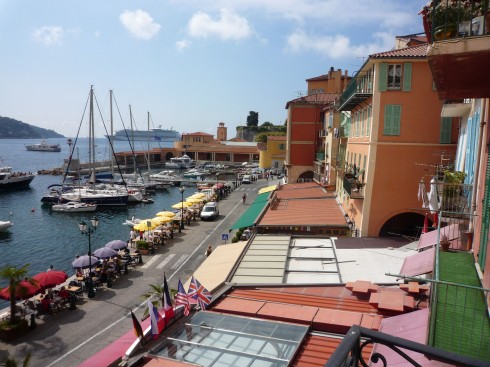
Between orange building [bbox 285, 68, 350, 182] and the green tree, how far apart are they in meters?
99.0

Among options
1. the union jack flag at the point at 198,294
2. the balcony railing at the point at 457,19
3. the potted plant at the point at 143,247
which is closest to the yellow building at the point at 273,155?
the potted plant at the point at 143,247

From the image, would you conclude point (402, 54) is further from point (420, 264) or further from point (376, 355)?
point (376, 355)

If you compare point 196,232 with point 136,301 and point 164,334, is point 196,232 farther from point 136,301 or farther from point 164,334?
point 164,334

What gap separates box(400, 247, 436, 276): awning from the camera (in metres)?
10.4

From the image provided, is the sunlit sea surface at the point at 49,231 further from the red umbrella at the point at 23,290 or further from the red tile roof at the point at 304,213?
the red tile roof at the point at 304,213

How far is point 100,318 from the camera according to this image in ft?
53.5

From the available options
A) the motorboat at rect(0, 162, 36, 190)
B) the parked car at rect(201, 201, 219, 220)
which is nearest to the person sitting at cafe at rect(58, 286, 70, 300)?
the parked car at rect(201, 201, 219, 220)

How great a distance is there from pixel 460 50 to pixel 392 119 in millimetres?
13540

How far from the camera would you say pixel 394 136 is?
17.6 m

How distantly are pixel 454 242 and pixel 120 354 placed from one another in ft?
30.2

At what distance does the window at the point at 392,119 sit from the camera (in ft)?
57.2

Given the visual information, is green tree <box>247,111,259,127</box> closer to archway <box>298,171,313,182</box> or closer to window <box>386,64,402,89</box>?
archway <box>298,171,313,182</box>

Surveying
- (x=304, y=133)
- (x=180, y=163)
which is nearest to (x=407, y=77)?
(x=304, y=133)

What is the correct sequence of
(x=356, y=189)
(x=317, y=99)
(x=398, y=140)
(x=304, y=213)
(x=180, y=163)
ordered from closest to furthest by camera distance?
(x=398, y=140) < (x=356, y=189) < (x=304, y=213) < (x=317, y=99) < (x=180, y=163)
